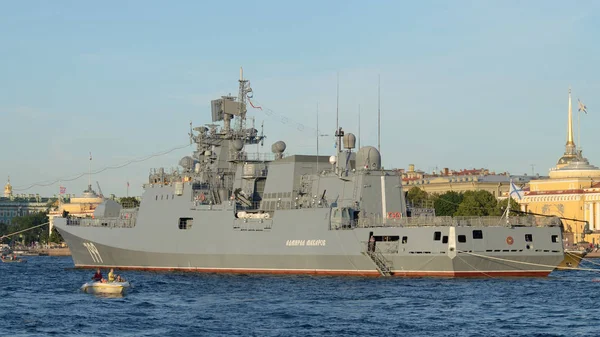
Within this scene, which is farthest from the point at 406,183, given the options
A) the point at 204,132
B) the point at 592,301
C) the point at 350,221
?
the point at 592,301

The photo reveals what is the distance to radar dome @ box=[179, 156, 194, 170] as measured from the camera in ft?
223

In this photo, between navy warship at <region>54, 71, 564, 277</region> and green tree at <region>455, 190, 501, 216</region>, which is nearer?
navy warship at <region>54, 71, 564, 277</region>

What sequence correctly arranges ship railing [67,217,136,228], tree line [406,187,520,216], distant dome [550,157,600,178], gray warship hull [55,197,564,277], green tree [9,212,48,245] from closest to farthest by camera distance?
1. gray warship hull [55,197,564,277]
2. ship railing [67,217,136,228]
3. tree line [406,187,520,216]
4. distant dome [550,157,600,178]
5. green tree [9,212,48,245]

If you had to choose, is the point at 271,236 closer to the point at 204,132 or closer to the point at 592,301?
the point at 204,132

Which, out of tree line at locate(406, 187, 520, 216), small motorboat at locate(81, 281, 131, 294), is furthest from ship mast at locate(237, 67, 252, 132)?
tree line at locate(406, 187, 520, 216)

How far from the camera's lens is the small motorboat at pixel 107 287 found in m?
47.4

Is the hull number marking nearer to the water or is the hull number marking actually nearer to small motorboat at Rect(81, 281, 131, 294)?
the water

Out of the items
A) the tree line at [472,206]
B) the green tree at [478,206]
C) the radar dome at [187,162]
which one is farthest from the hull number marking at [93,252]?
the green tree at [478,206]

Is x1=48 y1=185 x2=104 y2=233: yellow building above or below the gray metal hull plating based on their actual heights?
above

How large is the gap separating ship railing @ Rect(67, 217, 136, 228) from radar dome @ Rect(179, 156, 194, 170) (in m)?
4.79

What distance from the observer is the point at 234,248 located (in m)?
58.7

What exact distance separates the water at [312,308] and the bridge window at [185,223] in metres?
8.16

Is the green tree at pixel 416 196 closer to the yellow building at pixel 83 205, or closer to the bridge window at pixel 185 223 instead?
the bridge window at pixel 185 223

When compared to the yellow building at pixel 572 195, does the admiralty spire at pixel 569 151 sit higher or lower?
higher
